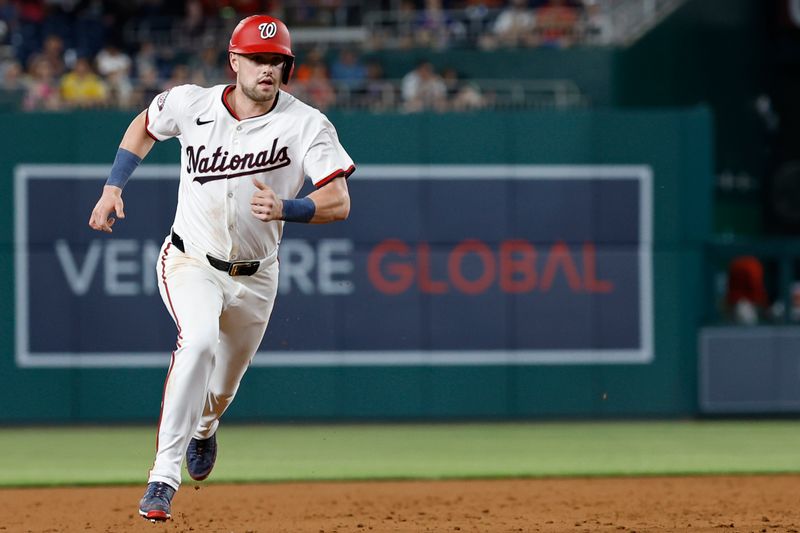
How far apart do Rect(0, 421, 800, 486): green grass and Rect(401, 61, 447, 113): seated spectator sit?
12.7 feet

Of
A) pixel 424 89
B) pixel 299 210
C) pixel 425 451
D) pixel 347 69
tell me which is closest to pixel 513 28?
pixel 424 89

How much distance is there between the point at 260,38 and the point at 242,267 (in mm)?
1098

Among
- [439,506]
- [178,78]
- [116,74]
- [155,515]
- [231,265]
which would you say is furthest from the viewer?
[116,74]

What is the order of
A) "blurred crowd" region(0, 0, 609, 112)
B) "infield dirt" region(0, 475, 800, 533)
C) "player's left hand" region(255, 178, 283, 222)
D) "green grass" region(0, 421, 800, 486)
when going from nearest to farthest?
"player's left hand" region(255, 178, 283, 222)
"infield dirt" region(0, 475, 800, 533)
"green grass" region(0, 421, 800, 486)
"blurred crowd" region(0, 0, 609, 112)

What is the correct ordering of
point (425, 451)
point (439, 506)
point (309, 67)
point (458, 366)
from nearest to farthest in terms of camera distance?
point (439, 506)
point (425, 451)
point (458, 366)
point (309, 67)

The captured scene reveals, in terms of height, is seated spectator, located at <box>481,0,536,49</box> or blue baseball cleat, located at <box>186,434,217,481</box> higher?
seated spectator, located at <box>481,0,536,49</box>

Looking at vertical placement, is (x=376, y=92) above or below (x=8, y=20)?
below

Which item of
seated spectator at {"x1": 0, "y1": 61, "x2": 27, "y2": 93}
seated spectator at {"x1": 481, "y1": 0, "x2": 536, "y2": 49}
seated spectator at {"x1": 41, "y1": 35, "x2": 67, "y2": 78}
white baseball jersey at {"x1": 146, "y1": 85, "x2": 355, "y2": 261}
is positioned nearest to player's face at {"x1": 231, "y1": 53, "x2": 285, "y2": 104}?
white baseball jersey at {"x1": 146, "y1": 85, "x2": 355, "y2": 261}

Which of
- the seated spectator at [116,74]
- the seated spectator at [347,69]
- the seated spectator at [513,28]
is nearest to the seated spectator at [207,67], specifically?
the seated spectator at [116,74]

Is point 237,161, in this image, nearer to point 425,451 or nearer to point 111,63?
point 425,451

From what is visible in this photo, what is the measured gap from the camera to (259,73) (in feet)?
20.3

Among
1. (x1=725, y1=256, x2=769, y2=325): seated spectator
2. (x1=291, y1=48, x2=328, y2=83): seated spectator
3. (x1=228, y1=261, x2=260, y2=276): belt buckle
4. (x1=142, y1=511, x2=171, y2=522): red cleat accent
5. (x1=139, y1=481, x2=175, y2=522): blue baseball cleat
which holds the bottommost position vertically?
(x1=142, y1=511, x2=171, y2=522): red cleat accent

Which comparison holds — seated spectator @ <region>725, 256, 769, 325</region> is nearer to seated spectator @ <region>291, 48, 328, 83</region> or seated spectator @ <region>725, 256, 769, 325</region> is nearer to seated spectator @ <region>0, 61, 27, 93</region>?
seated spectator @ <region>291, 48, 328, 83</region>

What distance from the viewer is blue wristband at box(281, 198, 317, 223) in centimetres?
577
